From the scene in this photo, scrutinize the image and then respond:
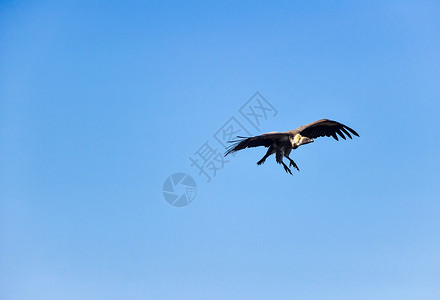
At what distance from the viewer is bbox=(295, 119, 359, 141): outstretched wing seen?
78.9 ft

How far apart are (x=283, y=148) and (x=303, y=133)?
2528mm

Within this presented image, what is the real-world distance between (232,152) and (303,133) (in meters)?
4.98

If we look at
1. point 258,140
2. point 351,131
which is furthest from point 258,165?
point 351,131

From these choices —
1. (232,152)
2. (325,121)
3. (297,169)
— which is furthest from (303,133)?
(232,152)

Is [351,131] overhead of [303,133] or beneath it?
beneath

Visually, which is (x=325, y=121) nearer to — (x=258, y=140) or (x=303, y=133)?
(x=303, y=133)

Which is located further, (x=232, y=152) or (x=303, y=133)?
(x=303, y=133)

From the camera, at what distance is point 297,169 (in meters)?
22.2

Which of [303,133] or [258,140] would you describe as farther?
[303,133]

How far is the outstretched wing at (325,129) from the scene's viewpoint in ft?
78.9

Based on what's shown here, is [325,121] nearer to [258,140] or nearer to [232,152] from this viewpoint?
[258,140]

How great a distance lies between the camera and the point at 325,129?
24.7m

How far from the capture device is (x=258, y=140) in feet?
73.0

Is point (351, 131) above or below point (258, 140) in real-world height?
below
